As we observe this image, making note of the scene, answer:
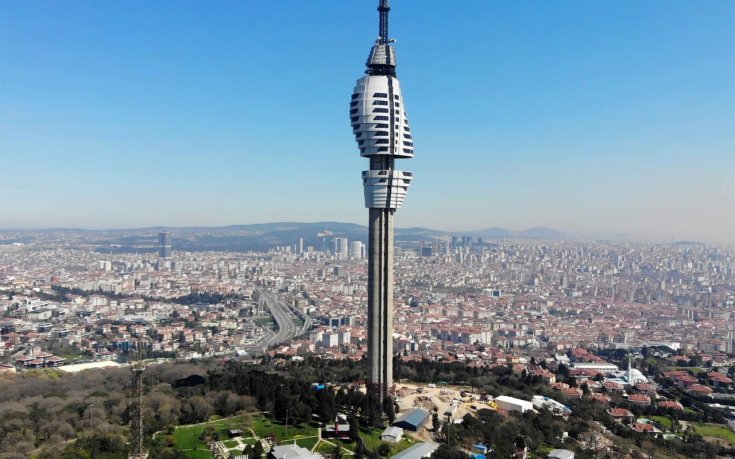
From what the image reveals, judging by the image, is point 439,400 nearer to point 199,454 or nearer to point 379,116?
point 199,454

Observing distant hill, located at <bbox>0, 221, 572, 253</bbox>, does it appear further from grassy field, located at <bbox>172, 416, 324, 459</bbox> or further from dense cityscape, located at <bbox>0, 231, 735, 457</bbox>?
grassy field, located at <bbox>172, 416, 324, 459</bbox>

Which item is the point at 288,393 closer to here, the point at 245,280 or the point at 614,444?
the point at 614,444

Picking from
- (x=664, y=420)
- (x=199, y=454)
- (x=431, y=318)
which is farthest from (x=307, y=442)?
(x=431, y=318)

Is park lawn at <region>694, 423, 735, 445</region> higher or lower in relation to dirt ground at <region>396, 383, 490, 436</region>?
lower

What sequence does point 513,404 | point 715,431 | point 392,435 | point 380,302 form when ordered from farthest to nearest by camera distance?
point 715,431 → point 513,404 → point 380,302 → point 392,435

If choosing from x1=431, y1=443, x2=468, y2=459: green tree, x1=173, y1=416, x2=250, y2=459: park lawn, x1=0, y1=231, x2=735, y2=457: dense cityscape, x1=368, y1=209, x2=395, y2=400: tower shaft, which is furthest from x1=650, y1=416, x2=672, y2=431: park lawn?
x1=173, y1=416, x2=250, y2=459: park lawn
